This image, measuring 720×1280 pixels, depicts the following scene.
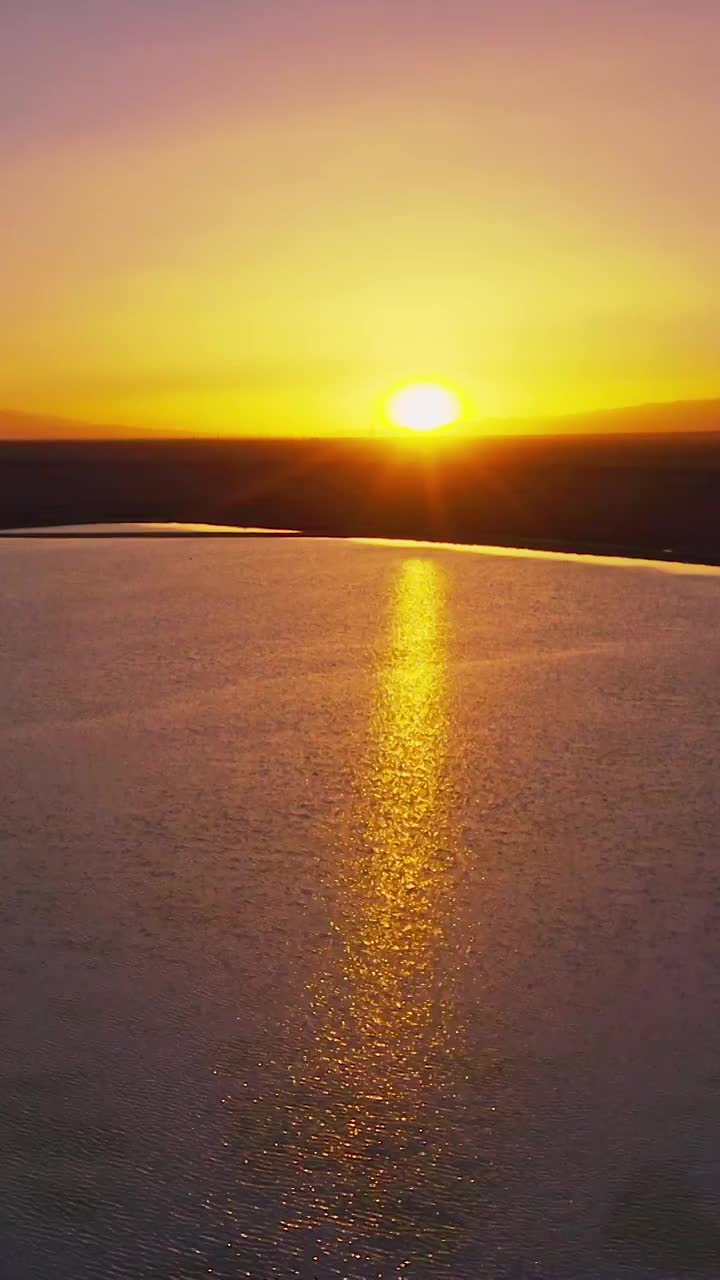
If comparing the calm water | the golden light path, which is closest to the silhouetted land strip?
the calm water

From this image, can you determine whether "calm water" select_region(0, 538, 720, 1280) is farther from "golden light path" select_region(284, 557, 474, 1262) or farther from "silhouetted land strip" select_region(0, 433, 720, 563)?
"silhouetted land strip" select_region(0, 433, 720, 563)

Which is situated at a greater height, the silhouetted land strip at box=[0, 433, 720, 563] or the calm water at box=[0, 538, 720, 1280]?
the silhouetted land strip at box=[0, 433, 720, 563]

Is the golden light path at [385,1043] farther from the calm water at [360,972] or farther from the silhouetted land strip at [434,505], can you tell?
the silhouetted land strip at [434,505]

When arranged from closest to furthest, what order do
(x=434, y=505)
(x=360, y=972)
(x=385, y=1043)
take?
(x=385, y=1043)
(x=360, y=972)
(x=434, y=505)

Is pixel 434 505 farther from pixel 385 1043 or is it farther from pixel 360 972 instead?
pixel 385 1043

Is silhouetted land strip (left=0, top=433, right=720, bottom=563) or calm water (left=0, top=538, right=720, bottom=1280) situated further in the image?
silhouetted land strip (left=0, top=433, right=720, bottom=563)

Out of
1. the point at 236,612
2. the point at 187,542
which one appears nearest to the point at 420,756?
the point at 236,612

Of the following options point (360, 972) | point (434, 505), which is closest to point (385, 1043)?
point (360, 972)
